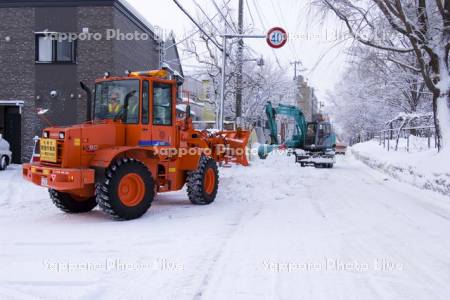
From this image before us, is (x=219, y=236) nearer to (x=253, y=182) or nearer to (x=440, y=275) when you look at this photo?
(x=440, y=275)

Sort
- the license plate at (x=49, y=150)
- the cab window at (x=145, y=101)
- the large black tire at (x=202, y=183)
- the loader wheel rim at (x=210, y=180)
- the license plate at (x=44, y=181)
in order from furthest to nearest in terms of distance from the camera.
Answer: the loader wheel rim at (x=210, y=180) → the large black tire at (x=202, y=183) → the cab window at (x=145, y=101) → the license plate at (x=49, y=150) → the license plate at (x=44, y=181)

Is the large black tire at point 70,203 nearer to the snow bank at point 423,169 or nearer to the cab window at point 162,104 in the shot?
the cab window at point 162,104

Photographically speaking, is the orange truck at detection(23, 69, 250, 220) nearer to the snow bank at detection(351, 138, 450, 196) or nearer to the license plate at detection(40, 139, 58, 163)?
the license plate at detection(40, 139, 58, 163)

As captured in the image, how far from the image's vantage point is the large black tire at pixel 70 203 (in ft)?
31.7

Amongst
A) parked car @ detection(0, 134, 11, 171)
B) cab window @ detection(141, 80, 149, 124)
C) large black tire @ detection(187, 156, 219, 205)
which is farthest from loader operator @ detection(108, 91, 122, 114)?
parked car @ detection(0, 134, 11, 171)

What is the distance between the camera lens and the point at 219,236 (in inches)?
304

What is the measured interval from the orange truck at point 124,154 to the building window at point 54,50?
36.0 feet

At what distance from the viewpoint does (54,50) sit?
795 inches

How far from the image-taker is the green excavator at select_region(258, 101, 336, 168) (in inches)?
943

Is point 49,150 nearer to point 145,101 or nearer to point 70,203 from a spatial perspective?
point 70,203

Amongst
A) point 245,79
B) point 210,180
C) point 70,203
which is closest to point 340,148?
point 245,79

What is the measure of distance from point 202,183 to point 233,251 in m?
4.23

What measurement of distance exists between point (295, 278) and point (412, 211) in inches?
222

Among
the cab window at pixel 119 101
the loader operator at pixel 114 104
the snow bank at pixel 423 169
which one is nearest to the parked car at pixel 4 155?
the cab window at pixel 119 101
